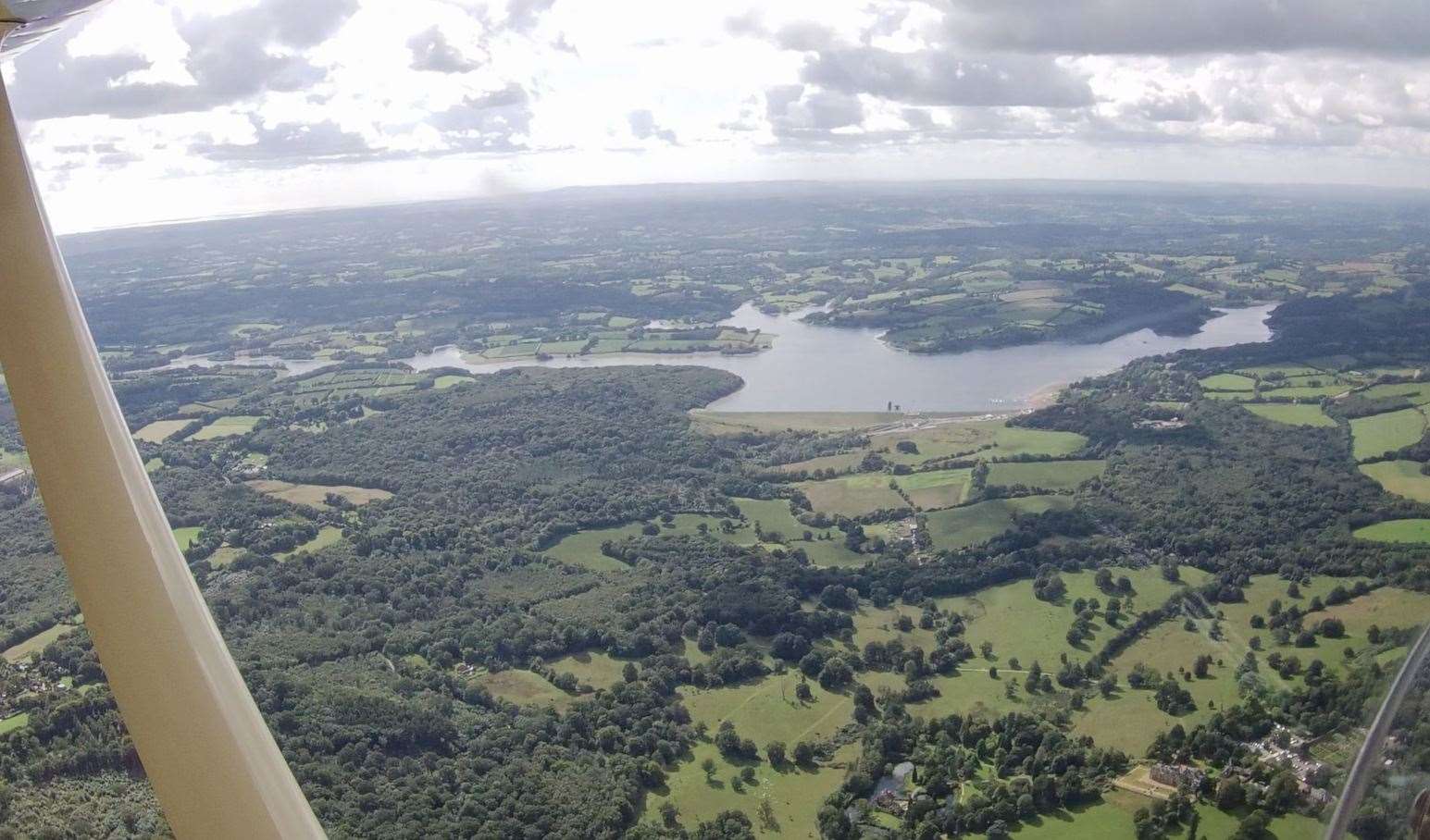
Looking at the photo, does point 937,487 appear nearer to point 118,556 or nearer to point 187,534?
point 187,534

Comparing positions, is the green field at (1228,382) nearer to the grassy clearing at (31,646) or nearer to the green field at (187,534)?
the green field at (187,534)

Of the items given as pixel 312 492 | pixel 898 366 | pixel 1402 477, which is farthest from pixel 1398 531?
pixel 898 366

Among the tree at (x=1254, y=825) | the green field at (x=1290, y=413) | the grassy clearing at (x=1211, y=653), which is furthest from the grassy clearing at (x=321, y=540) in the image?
the green field at (x=1290, y=413)

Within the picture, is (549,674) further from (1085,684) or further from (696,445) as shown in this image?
(696,445)

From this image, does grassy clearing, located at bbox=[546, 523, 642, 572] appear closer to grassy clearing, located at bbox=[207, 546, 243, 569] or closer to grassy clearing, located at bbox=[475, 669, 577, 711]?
grassy clearing, located at bbox=[475, 669, 577, 711]

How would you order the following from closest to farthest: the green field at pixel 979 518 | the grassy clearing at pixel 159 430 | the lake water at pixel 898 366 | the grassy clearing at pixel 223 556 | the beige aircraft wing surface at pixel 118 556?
the beige aircraft wing surface at pixel 118 556 → the grassy clearing at pixel 223 556 → the green field at pixel 979 518 → the grassy clearing at pixel 159 430 → the lake water at pixel 898 366

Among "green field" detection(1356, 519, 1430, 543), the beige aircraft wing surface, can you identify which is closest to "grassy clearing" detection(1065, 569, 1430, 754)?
"green field" detection(1356, 519, 1430, 543)
